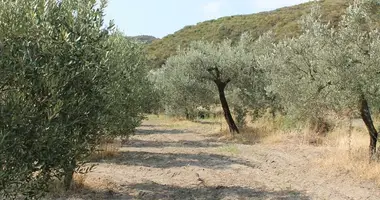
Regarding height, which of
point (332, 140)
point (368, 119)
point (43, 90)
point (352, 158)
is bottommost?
point (352, 158)

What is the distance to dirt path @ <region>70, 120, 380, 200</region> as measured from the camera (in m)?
13.3

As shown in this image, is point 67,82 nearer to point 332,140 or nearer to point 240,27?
point 332,140

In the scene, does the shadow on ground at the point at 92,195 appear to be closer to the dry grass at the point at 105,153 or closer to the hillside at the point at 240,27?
the dry grass at the point at 105,153

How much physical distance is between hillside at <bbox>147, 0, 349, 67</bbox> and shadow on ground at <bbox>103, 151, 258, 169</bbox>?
48.3 m

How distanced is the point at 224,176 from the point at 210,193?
243 centimetres

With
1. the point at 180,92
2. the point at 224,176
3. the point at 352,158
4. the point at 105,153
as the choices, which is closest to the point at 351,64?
the point at 352,158

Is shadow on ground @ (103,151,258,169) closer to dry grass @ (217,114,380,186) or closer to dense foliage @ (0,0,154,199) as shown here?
dry grass @ (217,114,380,186)

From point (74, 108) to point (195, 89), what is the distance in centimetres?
2550

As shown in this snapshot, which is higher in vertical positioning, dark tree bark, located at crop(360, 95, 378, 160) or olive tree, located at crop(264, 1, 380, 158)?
olive tree, located at crop(264, 1, 380, 158)

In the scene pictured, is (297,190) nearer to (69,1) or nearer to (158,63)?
(69,1)

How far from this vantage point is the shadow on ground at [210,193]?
12969 mm

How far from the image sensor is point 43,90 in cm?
668

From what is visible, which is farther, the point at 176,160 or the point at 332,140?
the point at 332,140

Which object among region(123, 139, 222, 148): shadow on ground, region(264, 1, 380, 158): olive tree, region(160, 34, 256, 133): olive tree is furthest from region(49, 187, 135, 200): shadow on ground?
region(160, 34, 256, 133): olive tree
